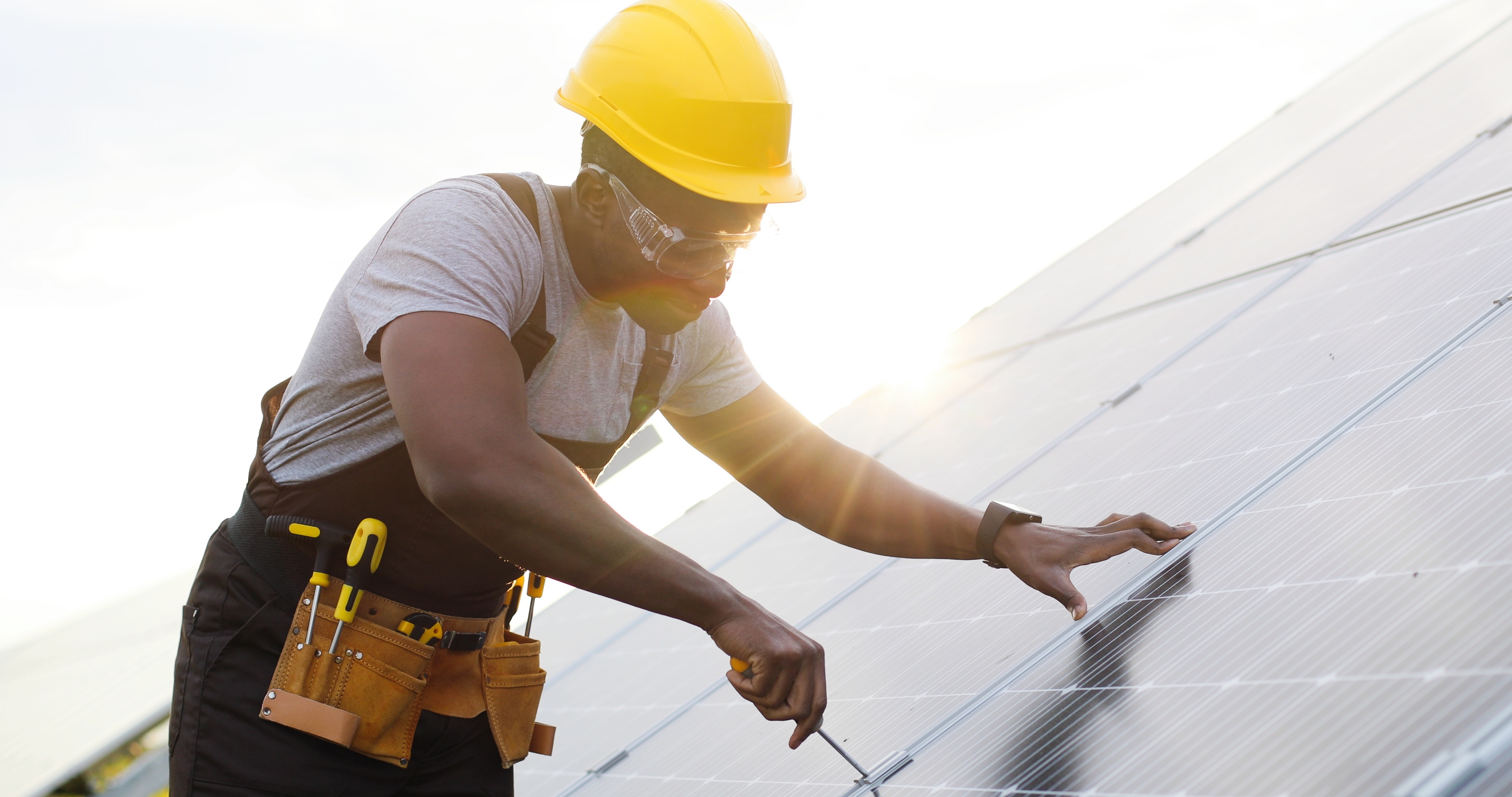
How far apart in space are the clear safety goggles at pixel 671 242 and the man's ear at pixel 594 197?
0.02 m

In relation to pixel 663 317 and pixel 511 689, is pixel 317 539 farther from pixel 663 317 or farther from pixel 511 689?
pixel 663 317

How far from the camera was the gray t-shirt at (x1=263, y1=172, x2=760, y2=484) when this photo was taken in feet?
6.66

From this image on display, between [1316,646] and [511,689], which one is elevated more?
[1316,646]

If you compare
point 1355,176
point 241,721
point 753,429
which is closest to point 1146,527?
point 753,429

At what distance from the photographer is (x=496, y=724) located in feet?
8.65

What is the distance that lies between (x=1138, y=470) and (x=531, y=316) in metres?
1.76

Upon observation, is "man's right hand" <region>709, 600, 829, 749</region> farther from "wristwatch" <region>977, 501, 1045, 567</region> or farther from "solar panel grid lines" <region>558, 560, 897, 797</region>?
"solar panel grid lines" <region>558, 560, 897, 797</region>

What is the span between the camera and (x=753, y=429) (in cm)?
289

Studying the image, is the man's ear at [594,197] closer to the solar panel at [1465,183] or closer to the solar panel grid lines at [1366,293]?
the solar panel grid lines at [1366,293]

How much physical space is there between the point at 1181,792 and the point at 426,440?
1250mm

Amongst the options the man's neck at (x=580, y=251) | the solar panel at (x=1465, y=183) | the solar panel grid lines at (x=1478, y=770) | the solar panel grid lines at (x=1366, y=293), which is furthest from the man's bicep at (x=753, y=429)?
the solar panel at (x=1465, y=183)

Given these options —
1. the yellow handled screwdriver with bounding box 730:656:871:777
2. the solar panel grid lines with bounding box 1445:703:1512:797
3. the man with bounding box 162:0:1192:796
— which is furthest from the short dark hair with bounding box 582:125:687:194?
the solar panel grid lines with bounding box 1445:703:1512:797

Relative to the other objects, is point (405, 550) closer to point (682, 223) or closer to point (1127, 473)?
point (682, 223)

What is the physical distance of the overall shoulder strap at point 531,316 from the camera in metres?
2.30
